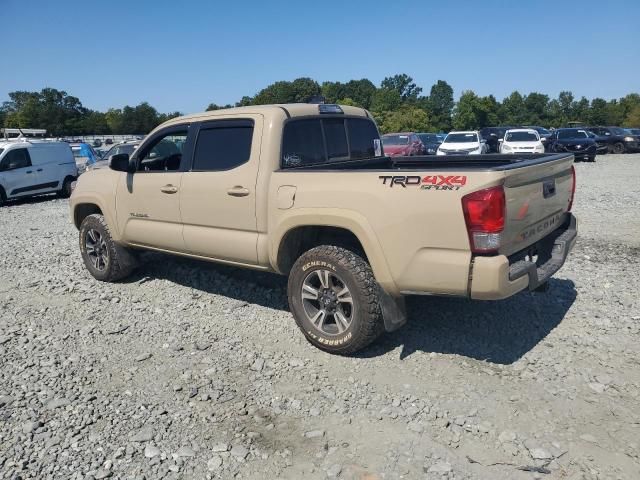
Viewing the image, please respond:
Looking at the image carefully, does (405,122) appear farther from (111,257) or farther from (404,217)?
(404,217)

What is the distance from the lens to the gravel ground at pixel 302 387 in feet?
9.41

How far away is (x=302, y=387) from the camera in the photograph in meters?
3.69

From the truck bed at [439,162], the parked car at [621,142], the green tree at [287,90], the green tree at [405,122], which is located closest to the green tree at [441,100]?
the green tree at [287,90]

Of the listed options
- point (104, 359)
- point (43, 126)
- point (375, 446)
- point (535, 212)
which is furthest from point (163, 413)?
point (43, 126)

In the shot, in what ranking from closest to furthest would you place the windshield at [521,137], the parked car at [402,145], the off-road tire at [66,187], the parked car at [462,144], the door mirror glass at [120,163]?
the door mirror glass at [120,163]
the off-road tire at [66,187]
the parked car at [462,144]
the parked car at [402,145]
the windshield at [521,137]

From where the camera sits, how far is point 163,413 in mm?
3389

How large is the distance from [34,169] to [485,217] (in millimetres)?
15456

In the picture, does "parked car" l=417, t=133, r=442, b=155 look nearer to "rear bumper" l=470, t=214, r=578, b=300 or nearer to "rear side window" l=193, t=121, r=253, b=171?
"rear side window" l=193, t=121, r=253, b=171

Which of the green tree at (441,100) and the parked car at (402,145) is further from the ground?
the green tree at (441,100)

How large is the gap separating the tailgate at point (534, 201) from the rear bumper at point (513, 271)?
11cm

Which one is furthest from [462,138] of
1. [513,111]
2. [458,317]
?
[513,111]

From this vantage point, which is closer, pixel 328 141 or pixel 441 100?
Answer: pixel 328 141

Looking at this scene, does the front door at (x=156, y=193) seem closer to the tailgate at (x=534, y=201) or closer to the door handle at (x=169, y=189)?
the door handle at (x=169, y=189)

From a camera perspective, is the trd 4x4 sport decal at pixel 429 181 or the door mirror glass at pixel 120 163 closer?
the trd 4x4 sport decal at pixel 429 181
